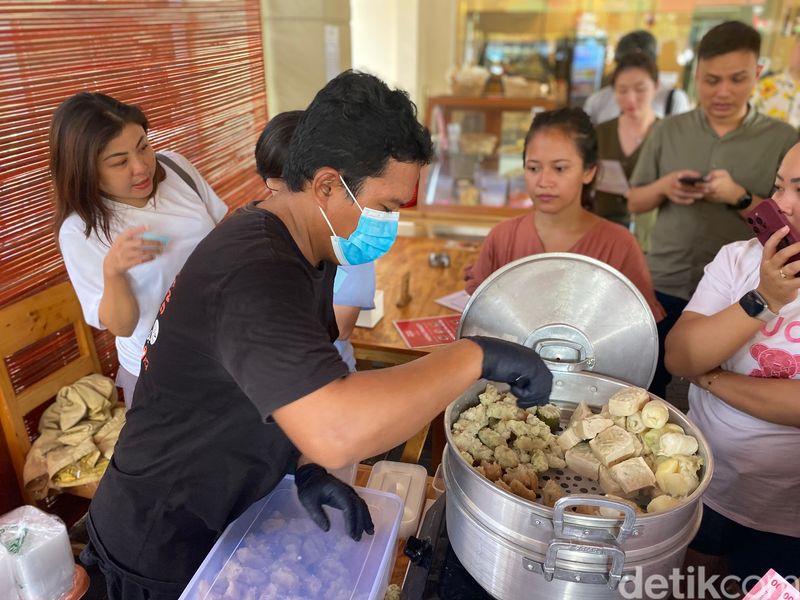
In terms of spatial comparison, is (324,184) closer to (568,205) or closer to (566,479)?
(566,479)

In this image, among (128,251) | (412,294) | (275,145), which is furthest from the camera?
(412,294)

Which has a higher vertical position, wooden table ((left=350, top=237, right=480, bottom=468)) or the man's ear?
the man's ear

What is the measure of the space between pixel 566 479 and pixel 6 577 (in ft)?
5.16

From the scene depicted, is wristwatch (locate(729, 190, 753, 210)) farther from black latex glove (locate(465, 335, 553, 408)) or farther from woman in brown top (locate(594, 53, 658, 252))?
black latex glove (locate(465, 335, 553, 408))

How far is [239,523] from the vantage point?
109cm

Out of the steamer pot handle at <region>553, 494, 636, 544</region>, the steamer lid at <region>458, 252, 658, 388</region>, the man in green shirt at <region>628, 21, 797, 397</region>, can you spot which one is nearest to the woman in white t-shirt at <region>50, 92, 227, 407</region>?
the steamer lid at <region>458, 252, 658, 388</region>

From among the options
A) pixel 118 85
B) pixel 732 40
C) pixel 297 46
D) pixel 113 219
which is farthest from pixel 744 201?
pixel 297 46

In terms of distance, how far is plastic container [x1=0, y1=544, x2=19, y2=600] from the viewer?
1576 mm

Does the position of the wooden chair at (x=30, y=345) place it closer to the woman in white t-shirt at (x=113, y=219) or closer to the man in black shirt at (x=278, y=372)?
the woman in white t-shirt at (x=113, y=219)

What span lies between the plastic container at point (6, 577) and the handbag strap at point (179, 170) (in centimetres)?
125

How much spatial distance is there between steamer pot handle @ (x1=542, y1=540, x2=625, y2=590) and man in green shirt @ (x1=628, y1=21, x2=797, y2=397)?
1.38 metres

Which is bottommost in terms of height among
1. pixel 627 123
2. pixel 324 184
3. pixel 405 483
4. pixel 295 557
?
pixel 405 483

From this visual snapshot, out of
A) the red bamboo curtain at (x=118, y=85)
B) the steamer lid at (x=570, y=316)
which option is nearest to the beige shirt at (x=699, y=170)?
the steamer lid at (x=570, y=316)

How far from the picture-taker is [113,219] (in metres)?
1.78
